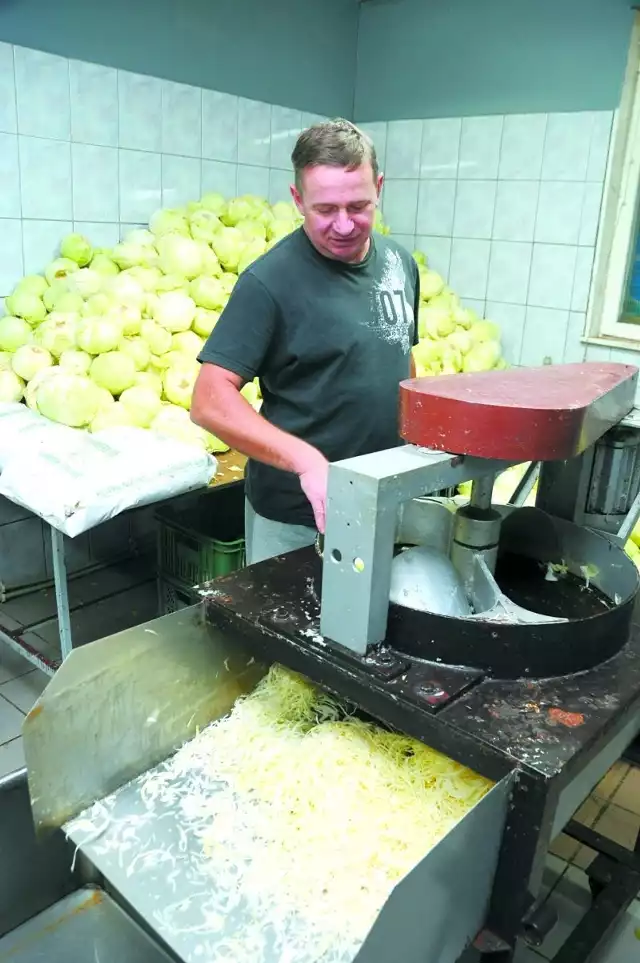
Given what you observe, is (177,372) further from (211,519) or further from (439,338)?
(439,338)

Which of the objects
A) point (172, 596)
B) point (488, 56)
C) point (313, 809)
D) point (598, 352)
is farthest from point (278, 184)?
point (313, 809)

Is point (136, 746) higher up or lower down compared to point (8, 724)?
higher up

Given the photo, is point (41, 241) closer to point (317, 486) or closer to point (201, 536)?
point (201, 536)

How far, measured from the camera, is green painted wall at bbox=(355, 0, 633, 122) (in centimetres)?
352

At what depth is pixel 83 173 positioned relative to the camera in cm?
331

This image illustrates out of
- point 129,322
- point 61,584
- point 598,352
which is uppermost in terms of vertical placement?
point 129,322

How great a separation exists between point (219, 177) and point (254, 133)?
1.12 feet

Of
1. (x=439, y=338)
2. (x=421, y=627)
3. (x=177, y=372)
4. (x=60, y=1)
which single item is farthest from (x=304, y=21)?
(x=421, y=627)

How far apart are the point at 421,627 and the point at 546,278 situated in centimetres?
331

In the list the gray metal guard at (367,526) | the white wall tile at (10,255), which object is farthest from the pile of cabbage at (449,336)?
the gray metal guard at (367,526)

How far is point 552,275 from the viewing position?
3875mm

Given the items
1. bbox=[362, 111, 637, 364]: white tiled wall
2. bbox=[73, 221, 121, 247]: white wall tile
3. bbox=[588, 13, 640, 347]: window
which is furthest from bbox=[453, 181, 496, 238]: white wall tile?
bbox=[73, 221, 121, 247]: white wall tile

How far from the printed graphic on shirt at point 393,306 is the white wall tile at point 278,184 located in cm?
253

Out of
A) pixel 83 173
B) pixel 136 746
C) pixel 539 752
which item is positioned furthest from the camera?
pixel 83 173
